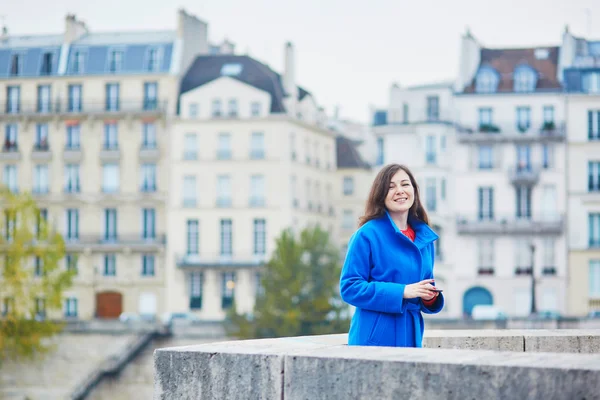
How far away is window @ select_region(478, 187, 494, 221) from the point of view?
246ft

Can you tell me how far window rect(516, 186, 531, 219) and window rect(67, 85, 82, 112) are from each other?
25.0 meters

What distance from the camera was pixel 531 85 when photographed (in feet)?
247

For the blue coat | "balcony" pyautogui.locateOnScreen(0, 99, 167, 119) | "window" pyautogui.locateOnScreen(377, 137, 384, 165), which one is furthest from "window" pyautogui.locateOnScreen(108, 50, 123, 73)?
the blue coat

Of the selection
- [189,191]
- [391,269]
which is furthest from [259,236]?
[391,269]

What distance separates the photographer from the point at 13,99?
84438 mm

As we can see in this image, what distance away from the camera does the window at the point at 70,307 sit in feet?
261

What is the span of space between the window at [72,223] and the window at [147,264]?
4936 mm

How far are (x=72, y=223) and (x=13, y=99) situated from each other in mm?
8498

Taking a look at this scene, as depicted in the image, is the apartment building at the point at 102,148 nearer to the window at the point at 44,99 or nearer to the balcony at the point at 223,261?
the window at the point at 44,99

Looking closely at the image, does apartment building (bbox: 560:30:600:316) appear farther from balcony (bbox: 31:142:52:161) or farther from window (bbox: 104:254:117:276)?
balcony (bbox: 31:142:52:161)

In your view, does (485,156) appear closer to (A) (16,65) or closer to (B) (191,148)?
(B) (191,148)

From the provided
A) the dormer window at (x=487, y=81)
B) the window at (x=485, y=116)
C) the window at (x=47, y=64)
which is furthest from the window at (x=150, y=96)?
the window at (x=485, y=116)

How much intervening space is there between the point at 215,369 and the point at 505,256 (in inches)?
2640

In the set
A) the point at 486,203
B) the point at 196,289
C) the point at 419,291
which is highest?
the point at 486,203
